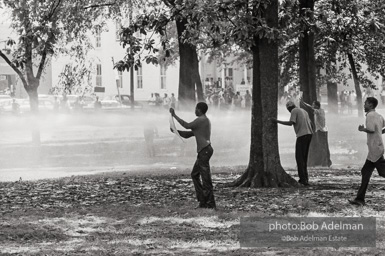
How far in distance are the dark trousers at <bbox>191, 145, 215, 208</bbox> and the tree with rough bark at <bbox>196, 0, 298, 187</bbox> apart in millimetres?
3941

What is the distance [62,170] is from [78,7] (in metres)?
5.89

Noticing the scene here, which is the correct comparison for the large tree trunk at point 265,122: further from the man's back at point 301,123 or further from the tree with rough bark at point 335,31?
the tree with rough bark at point 335,31

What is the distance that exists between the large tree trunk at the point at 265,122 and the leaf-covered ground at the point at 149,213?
1.85 ft

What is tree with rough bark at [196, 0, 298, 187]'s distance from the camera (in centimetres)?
1762

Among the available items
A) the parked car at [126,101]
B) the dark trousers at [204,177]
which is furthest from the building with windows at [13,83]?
the dark trousers at [204,177]

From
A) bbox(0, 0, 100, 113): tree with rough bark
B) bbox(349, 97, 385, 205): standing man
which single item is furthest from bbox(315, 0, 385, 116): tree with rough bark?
bbox(349, 97, 385, 205): standing man

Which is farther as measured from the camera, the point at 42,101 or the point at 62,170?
the point at 42,101

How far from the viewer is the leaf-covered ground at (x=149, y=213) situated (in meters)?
10.9

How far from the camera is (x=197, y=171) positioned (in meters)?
13.8

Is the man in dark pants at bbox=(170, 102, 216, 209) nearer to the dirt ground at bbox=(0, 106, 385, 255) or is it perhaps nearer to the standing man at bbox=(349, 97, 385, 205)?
the dirt ground at bbox=(0, 106, 385, 255)

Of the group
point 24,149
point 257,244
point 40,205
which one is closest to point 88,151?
point 24,149

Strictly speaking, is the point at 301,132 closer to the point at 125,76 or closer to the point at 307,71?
the point at 307,71

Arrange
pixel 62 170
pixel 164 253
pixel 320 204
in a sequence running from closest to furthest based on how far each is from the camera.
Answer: pixel 164 253 → pixel 320 204 → pixel 62 170

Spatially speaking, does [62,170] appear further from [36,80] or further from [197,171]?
[197,171]
